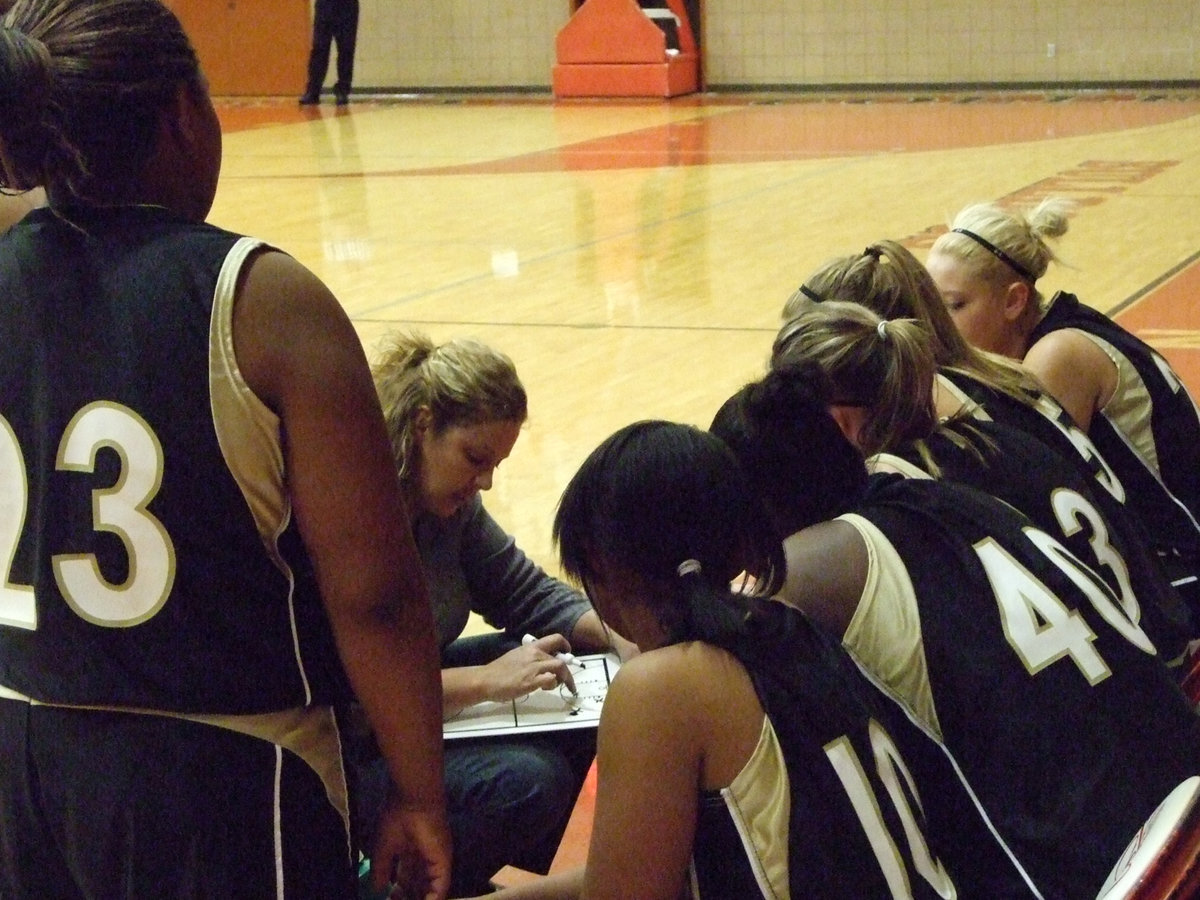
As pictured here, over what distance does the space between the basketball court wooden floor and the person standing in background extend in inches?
64.5

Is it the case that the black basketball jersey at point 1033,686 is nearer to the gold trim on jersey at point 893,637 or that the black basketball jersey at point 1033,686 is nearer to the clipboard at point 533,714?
the gold trim on jersey at point 893,637

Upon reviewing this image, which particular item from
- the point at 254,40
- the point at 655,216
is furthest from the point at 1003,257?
the point at 254,40

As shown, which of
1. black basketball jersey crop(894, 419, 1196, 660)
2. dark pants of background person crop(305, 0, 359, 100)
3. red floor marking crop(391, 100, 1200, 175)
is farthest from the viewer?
dark pants of background person crop(305, 0, 359, 100)

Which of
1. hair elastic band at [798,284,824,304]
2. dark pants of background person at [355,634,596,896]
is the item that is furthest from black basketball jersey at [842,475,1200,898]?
hair elastic band at [798,284,824,304]

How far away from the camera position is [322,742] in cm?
144

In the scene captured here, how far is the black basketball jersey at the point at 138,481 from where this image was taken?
4.33 feet

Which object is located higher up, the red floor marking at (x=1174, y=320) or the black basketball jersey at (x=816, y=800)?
the black basketball jersey at (x=816, y=800)

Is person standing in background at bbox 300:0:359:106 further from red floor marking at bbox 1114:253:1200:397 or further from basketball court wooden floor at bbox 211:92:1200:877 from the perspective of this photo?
red floor marking at bbox 1114:253:1200:397

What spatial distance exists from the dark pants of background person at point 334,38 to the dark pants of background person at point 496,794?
14971mm

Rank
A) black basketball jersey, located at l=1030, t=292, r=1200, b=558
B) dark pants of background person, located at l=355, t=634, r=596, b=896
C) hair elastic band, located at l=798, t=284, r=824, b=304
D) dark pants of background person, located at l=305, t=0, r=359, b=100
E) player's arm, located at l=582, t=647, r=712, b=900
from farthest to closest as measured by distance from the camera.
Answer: dark pants of background person, located at l=305, t=0, r=359, b=100 → black basketball jersey, located at l=1030, t=292, r=1200, b=558 → hair elastic band, located at l=798, t=284, r=824, b=304 → dark pants of background person, located at l=355, t=634, r=596, b=896 → player's arm, located at l=582, t=647, r=712, b=900

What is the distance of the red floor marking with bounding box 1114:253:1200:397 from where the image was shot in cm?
528

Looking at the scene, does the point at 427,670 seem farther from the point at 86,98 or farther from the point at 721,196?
the point at 721,196

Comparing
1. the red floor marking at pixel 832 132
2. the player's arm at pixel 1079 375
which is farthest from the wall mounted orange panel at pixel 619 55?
the player's arm at pixel 1079 375

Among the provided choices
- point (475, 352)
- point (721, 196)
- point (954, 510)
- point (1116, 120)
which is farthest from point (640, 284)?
point (1116, 120)
